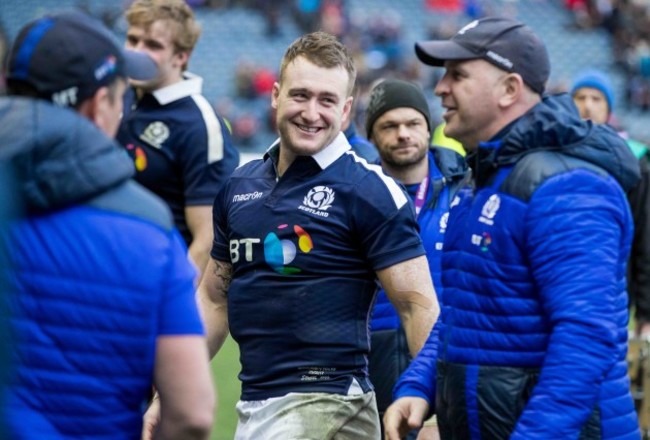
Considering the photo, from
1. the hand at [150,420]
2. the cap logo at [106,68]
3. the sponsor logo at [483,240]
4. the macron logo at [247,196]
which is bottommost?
the hand at [150,420]

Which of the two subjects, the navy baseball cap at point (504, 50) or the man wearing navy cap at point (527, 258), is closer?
the man wearing navy cap at point (527, 258)

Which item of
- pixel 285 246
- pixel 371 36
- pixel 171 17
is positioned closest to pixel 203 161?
pixel 171 17

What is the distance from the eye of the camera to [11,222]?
9.48ft

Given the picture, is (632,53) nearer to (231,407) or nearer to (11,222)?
(231,407)

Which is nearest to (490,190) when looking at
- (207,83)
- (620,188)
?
(620,188)

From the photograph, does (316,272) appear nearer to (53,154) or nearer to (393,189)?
(393,189)

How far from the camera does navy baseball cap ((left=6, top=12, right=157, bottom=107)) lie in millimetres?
3094

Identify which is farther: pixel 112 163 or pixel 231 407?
pixel 231 407

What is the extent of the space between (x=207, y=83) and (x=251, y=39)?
1783 mm

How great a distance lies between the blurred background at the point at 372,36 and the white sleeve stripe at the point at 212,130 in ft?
54.0

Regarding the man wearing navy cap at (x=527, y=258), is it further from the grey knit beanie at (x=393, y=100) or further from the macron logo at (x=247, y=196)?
the grey knit beanie at (x=393, y=100)

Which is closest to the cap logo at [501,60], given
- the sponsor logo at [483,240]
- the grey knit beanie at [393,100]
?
the sponsor logo at [483,240]

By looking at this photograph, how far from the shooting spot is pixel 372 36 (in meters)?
28.1

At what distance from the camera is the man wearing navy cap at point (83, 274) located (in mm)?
2967
